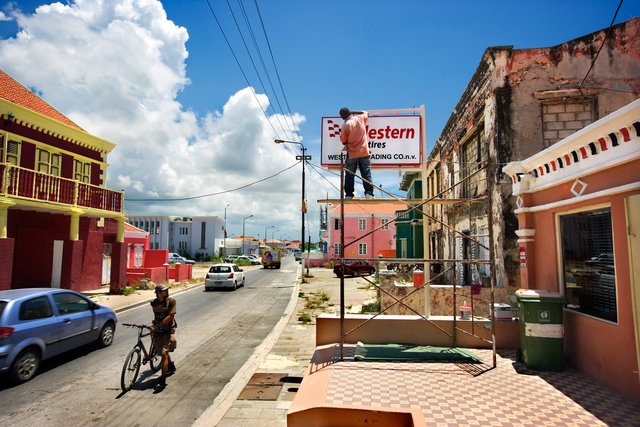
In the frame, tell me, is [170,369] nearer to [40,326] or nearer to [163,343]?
[163,343]

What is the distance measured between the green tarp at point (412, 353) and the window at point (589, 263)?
193 centimetres

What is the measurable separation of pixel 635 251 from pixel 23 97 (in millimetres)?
22861

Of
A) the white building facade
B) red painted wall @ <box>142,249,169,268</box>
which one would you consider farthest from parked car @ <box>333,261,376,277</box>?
the white building facade

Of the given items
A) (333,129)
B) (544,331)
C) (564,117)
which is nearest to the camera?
(544,331)

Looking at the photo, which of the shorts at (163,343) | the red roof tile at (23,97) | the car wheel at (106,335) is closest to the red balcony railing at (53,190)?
the red roof tile at (23,97)

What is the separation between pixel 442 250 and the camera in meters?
18.4

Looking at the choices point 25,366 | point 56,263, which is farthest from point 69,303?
point 56,263

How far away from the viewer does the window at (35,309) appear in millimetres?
7094

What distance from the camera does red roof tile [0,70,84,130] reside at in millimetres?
16811

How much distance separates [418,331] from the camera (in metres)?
7.42

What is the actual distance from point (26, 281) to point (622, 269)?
21101mm

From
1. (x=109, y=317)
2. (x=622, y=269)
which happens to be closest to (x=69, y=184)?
(x=109, y=317)

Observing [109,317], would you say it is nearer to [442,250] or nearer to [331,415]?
[331,415]

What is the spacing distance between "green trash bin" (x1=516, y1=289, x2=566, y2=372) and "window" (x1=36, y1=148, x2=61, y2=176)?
62.3 feet
